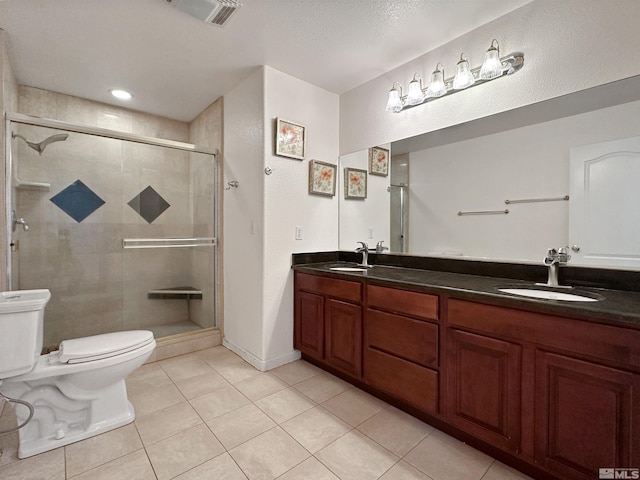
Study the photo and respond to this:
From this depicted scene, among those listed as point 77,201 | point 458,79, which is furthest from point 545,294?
point 77,201

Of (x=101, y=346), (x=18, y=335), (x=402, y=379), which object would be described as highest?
(x=18, y=335)

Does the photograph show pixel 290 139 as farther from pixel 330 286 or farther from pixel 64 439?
pixel 64 439

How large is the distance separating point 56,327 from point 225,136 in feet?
7.20

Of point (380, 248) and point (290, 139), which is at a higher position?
point (290, 139)

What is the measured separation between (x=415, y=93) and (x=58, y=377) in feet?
8.94

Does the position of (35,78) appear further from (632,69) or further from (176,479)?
(632,69)

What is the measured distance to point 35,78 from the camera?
2.45 metres

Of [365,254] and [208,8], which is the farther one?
[365,254]

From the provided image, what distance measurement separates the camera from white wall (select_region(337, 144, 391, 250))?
8.18 feet

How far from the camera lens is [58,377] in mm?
1535

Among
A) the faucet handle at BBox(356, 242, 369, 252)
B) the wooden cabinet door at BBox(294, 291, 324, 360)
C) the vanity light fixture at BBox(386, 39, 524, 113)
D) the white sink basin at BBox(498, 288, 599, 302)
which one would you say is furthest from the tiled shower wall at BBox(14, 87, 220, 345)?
the white sink basin at BBox(498, 288, 599, 302)

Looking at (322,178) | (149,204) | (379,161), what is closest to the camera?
(379,161)

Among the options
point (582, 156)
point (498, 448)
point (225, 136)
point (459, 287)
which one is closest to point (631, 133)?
point (582, 156)

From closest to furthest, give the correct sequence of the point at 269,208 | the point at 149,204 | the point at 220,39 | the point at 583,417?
the point at 583,417 → the point at 220,39 → the point at 269,208 → the point at 149,204
